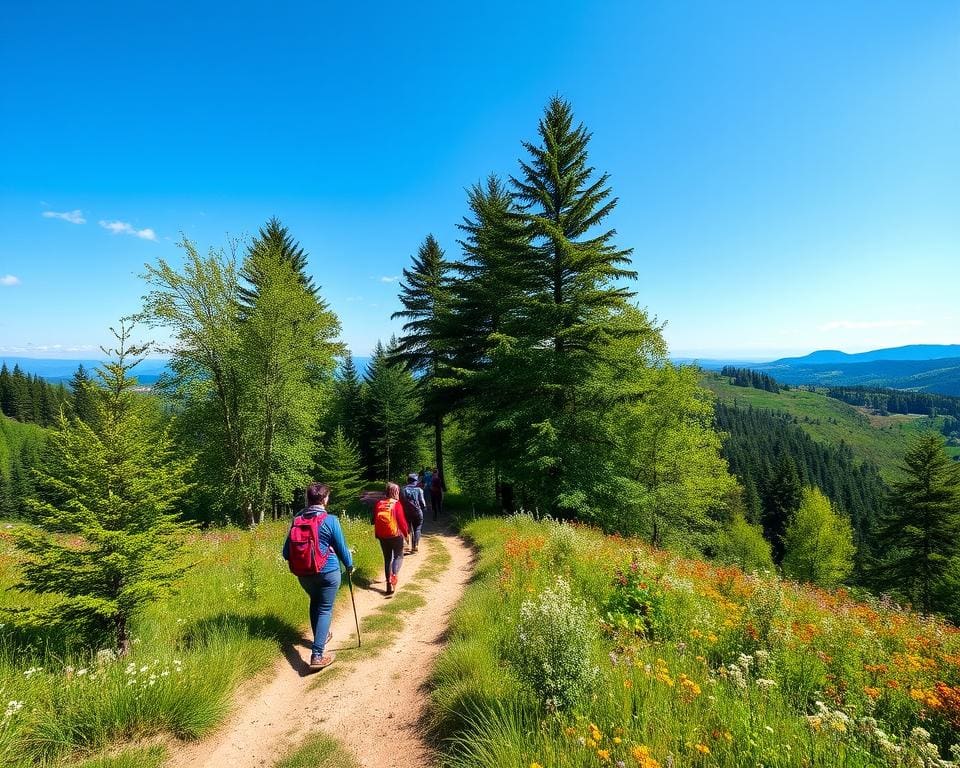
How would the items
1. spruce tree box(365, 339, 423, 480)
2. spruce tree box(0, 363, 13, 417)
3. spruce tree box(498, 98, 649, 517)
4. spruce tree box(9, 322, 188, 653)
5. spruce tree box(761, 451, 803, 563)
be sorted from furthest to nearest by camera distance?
1. spruce tree box(0, 363, 13, 417)
2. spruce tree box(761, 451, 803, 563)
3. spruce tree box(365, 339, 423, 480)
4. spruce tree box(498, 98, 649, 517)
5. spruce tree box(9, 322, 188, 653)

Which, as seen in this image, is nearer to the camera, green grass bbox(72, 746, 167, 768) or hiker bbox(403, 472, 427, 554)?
green grass bbox(72, 746, 167, 768)

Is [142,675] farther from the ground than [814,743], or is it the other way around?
[142,675]

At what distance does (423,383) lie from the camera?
66.4 ft

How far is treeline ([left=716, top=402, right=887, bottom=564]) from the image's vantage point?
6266 cm

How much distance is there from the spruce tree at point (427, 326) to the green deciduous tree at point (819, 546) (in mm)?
35388

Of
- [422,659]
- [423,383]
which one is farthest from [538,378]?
[422,659]

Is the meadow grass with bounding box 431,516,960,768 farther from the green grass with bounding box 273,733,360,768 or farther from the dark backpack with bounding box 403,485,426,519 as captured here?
the dark backpack with bounding box 403,485,426,519

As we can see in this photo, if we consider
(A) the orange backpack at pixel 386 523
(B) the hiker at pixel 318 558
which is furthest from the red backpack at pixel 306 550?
(A) the orange backpack at pixel 386 523

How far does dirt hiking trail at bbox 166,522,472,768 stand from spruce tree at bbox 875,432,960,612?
30622 mm

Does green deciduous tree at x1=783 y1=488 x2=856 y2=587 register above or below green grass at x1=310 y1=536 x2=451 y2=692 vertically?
below

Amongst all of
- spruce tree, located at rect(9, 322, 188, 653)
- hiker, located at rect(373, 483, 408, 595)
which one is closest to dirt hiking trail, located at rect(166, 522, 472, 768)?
hiker, located at rect(373, 483, 408, 595)

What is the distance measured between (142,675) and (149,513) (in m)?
1.77

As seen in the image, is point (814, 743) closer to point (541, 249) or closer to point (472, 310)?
point (541, 249)

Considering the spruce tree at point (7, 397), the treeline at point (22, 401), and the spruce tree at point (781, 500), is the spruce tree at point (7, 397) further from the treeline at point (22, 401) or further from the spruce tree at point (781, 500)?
the spruce tree at point (781, 500)
